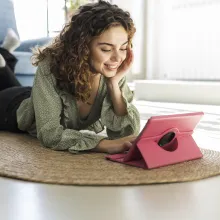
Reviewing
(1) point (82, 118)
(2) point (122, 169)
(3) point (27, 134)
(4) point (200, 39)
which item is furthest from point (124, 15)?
(4) point (200, 39)

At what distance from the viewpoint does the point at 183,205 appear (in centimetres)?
100

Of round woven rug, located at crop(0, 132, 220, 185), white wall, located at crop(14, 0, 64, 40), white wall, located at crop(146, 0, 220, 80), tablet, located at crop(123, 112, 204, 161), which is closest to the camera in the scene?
round woven rug, located at crop(0, 132, 220, 185)

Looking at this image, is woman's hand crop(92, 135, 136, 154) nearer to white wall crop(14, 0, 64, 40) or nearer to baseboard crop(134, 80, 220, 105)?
baseboard crop(134, 80, 220, 105)

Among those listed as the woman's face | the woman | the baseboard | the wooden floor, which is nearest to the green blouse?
the woman

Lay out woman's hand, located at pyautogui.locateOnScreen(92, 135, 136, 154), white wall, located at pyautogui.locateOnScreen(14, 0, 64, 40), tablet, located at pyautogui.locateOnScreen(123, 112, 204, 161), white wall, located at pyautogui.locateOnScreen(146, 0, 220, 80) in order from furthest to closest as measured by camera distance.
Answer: white wall, located at pyautogui.locateOnScreen(14, 0, 64, 40), white wall, located at pyautogui.locateOnScreen(146, 0, 220, 80), woman's hand, located at pyautogui.locateOnScreen(92, 135, 136, 154), tablet, located at pyautogui.locateOnScreen(123, 112, 204, 161)

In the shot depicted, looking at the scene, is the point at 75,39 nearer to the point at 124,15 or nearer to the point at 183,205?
the point at 124,15

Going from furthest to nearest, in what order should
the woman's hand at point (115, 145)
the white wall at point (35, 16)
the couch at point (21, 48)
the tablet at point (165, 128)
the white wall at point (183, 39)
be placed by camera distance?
the white wall at point (35, 16) < the white wall at point (183, 39) < the couch at point (21, 48) < the woman's hand at point (115, 145) < the tablet at point (165, 128)

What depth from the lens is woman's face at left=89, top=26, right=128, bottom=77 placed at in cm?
150

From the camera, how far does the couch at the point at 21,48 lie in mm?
3079

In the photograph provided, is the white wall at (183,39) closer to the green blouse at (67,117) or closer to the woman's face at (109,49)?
the green blouse at (67,117)

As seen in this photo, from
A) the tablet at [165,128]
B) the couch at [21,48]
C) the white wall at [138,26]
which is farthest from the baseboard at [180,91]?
the tablet at [165,128]

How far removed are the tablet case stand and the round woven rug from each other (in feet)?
0.08

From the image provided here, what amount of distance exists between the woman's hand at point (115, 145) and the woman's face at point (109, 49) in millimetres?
245

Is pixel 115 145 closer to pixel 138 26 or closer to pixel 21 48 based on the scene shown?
pixel 21 48
